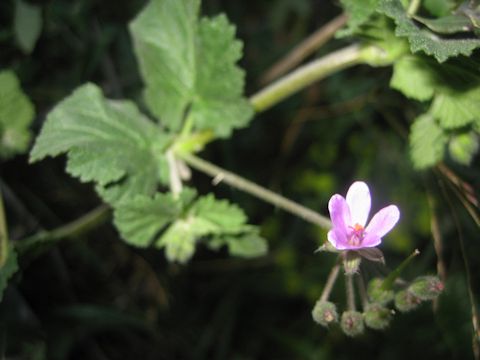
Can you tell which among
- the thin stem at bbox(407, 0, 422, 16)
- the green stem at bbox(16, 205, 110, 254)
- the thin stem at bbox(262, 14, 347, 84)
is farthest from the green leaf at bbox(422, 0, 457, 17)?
the green stem at bbox(16, 205, 110, 254)

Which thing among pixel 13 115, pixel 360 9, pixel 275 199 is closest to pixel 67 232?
pixel 13 115

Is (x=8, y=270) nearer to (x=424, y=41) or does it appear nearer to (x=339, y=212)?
(x=339, y=212)

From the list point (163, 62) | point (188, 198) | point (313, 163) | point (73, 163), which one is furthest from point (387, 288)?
point (313, 163)

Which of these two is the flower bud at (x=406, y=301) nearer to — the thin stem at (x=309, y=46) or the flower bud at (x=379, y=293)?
the flower bud at (x=379, y=293)

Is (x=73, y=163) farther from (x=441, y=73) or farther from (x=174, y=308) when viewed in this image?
(x=174, y=308)

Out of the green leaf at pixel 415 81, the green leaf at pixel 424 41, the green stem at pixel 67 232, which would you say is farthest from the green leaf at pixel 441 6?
the green stem at pixel 67 232
